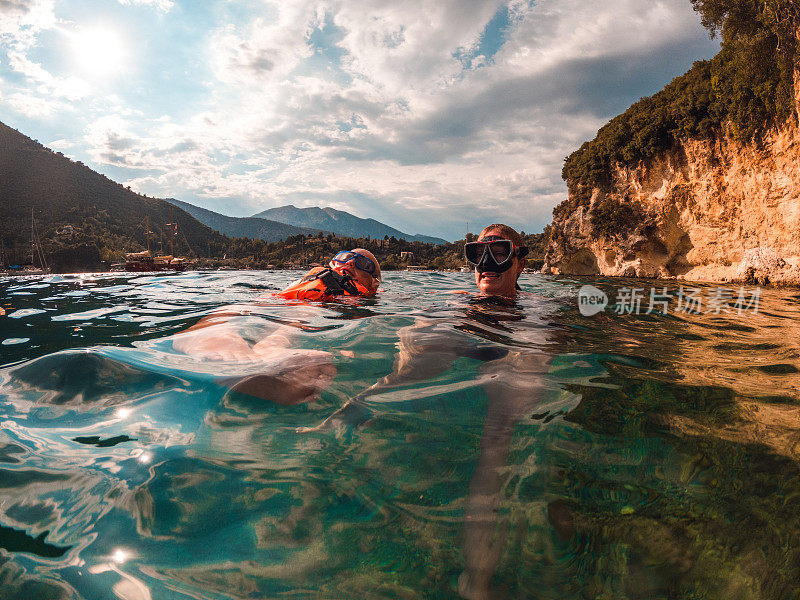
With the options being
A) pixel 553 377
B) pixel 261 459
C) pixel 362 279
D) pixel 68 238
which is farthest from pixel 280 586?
pixel 68 238

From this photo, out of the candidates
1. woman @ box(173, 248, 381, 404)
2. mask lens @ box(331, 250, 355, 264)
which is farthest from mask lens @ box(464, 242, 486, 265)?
woman @ box(173, 248, 381, 404)

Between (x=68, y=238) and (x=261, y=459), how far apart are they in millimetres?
87892

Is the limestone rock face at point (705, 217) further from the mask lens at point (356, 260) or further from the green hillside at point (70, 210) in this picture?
the green hillside at point (70, 210)

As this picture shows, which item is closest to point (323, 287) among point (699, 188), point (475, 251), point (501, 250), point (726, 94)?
point (475, 251)

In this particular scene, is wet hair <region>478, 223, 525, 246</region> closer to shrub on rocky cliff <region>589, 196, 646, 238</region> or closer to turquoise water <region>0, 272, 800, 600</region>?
turquoise water <region>0, 272, 800, 600</region>

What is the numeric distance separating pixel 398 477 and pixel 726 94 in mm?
29576

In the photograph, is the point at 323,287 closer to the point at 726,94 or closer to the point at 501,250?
the point at 501,250

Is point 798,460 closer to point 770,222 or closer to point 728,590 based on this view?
point 728,590

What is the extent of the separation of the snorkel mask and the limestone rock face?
18360 mm

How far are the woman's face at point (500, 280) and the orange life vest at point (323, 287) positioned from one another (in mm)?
2223

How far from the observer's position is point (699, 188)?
23469mm

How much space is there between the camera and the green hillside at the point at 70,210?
6939 centimetres

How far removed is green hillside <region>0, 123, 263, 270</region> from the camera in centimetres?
6939

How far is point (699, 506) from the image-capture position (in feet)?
4.28
